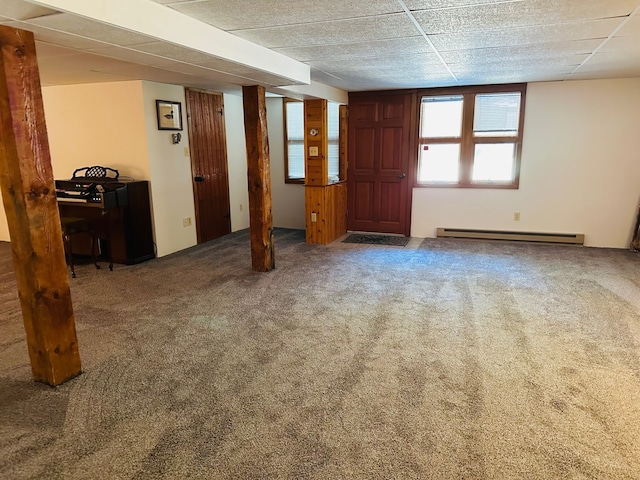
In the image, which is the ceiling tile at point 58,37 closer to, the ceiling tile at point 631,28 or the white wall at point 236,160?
the ceiling tile at point 631,28

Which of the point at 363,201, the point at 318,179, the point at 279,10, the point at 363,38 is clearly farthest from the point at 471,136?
the point at 279,10

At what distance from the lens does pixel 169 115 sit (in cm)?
525

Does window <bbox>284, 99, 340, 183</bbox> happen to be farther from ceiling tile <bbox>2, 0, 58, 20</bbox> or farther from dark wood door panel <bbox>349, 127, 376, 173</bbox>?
ceiling tile <bbox>2, 0, 58, 20</bbox>

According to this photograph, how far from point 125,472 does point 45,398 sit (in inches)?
35.4

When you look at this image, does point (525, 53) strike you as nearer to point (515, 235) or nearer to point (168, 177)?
point (515, 235)

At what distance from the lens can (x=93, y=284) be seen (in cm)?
430

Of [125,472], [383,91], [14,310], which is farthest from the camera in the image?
[383,91]

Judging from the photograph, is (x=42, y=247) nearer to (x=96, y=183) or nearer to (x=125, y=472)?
(x=125, y=472)

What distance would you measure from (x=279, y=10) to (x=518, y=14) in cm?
143

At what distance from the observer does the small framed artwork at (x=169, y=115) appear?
16.8 feet

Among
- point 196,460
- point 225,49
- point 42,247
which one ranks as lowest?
point 196,460

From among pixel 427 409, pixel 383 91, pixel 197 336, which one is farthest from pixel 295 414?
pixel 383 91

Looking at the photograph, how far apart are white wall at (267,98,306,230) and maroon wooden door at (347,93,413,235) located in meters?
0.91

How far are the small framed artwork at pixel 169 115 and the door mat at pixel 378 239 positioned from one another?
9.11 ft
